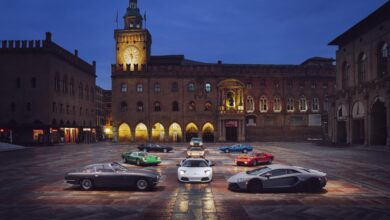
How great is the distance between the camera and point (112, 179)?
1598 cm

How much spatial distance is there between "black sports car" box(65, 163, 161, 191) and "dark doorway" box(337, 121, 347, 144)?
45678 mm

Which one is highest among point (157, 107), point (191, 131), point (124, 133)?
point (157, 107)

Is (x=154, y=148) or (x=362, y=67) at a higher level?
(x=362, y=67)

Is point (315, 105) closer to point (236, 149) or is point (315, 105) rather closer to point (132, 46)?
point (236, 149)

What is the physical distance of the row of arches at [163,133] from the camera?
6788 centimetres

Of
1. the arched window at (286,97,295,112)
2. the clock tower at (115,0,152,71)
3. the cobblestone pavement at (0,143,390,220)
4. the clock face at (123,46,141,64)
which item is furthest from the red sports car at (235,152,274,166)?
the clock face at (123,46,141,64)

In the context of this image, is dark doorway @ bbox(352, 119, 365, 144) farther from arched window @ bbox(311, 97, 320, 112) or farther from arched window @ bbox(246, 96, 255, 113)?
arched window @ bbox(246, 96, 255, 113)

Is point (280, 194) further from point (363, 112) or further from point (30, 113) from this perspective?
point (30, 113)

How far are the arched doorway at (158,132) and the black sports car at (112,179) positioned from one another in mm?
51729

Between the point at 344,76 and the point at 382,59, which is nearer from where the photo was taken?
the point at 382,59

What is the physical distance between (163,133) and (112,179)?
52213 millimetres

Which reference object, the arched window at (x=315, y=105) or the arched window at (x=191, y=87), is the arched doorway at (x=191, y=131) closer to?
the arched window at (x=191, y=87)

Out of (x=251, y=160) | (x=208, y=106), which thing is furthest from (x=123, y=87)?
(x=251, y=160)

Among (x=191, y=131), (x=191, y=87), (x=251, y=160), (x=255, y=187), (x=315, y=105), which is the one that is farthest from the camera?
(x=315, y=105)
